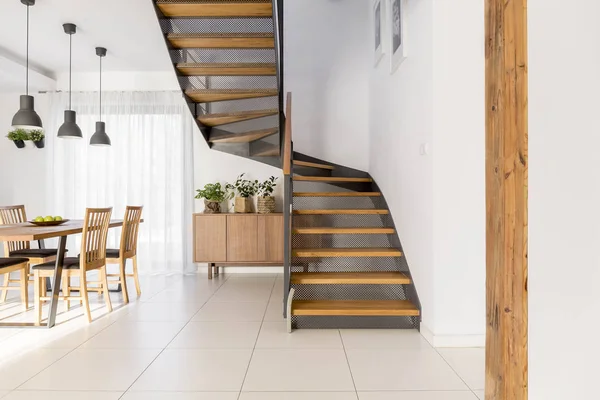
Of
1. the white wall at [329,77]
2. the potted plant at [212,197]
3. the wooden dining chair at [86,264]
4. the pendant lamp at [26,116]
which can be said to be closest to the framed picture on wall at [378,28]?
the white wall at [329,77]

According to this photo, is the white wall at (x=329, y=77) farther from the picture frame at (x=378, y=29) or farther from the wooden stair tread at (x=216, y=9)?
the wooden stair tread at (x=216, y=9)

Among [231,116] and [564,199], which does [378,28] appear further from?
[564,199]

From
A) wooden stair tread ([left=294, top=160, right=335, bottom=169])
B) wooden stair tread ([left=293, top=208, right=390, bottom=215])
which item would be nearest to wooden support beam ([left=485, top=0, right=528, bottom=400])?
wooden stair tread ([left=293, top=208, right=390, bottom=215])

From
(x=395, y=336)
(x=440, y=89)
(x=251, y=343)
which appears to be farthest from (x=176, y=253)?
(x=440, y=89)

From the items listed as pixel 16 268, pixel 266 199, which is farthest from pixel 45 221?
pixel 266 199

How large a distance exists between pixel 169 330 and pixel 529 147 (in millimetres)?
2959

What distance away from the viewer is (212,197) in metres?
5.57

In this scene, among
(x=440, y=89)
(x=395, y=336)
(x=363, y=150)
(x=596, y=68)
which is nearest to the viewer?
(x=596, y=68)

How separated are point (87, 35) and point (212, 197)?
7.92ft

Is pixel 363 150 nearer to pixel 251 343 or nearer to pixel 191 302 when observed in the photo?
pixel 191 302

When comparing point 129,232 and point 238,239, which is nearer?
point 129,232

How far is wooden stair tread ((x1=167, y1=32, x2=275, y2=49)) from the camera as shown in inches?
152

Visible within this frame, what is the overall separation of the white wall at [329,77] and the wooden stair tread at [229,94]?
1309 millimetres

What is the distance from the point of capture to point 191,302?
14.0ft
